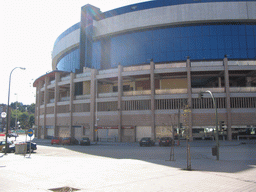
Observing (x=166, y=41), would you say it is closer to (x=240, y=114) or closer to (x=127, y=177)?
(x=240, y=114)

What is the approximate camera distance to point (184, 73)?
45156mm

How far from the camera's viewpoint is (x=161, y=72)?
4353 cm

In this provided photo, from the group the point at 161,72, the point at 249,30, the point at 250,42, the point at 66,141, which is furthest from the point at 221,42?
the point at 66,141

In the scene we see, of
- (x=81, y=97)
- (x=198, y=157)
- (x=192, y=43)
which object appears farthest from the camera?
(x=81, y=97)

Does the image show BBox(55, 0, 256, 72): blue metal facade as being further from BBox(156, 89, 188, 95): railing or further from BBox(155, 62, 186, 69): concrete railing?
BBox(156, 89, 188, 95): railing

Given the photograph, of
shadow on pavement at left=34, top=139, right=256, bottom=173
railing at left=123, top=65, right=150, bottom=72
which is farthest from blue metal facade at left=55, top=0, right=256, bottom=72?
shadow on pavement at left=34, top=139, right=256, bottom=173

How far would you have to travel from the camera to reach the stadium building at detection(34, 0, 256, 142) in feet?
138

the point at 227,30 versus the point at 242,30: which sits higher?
the point at 227,30

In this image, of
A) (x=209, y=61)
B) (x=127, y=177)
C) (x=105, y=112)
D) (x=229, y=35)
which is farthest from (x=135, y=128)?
(x=127, y=177)

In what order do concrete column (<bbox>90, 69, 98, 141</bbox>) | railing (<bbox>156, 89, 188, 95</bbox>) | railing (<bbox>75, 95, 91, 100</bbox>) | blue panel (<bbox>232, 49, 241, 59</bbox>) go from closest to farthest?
railing (<bbox>156, 89, 188, 95</bbox>)
blue panel (<bbox>232, 49, 241, 59</bbox>)
concrete column (<bbox>90, 69, 98, 141</bbox>)
railing (<bbox>75, 95, 91, 100</bbox>)

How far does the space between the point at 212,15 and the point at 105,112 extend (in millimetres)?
28625

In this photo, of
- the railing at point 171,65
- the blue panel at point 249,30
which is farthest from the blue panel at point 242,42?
the railing at point 171,65

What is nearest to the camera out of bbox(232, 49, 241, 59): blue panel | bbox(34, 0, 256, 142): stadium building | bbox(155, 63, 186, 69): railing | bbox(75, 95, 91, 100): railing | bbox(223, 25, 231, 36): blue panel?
bbox(34, 0, 256, 142): stadium building

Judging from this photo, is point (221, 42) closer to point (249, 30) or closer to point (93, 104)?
point (249, 30)
